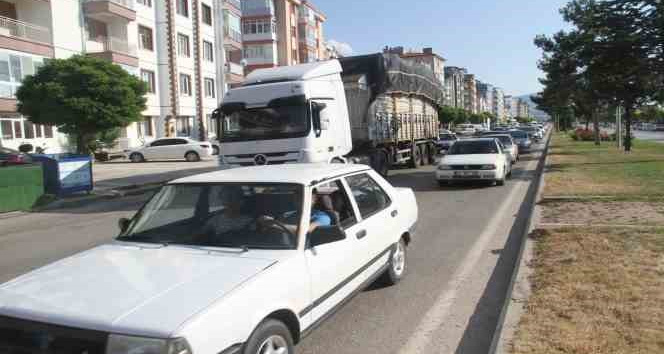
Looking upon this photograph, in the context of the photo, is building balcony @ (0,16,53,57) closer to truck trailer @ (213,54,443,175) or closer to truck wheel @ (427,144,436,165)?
truck trailer @ (213,54,443,175)

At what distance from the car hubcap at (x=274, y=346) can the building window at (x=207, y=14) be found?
145ft

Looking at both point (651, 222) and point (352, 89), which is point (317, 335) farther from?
point (352, 89)

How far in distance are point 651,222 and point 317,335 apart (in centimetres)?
626

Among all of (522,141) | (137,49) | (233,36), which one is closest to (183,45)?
(137,49)

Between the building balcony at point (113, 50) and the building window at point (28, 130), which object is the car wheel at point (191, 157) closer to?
the building balcony at point (113, 50)

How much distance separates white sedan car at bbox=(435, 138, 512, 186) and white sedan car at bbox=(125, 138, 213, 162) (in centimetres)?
1849

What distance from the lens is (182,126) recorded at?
135 ft

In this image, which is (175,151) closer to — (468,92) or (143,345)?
(143,345)

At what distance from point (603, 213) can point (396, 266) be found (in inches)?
206

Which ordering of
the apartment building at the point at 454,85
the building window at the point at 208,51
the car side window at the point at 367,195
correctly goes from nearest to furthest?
the car side window at the point at 367,195 → the building window at the point at 208,51 → the apartment building at the point at 454,85

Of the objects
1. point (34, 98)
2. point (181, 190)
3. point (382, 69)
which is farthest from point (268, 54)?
point (181, 190)

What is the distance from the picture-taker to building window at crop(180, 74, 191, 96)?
4053 centimetres

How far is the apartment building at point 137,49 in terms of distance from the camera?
27.3 m

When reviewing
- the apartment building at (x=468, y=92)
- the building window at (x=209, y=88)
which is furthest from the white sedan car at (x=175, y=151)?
the apartment building at (x=468, y=92)
